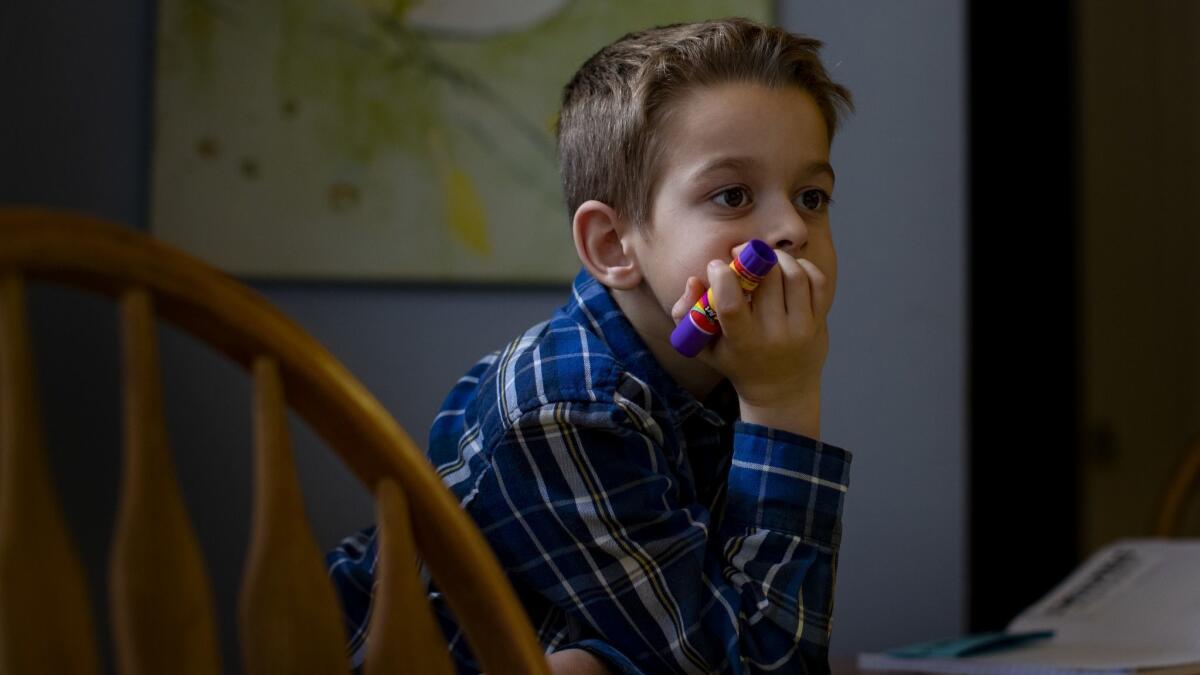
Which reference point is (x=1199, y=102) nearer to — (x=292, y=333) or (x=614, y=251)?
(x=614, y=251)

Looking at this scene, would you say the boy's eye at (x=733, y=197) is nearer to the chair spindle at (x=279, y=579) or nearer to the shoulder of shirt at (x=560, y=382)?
the shoulder of shirt at (x=560, y=382)

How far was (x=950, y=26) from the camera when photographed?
1780 mm

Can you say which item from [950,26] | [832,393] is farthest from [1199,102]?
[832,393]

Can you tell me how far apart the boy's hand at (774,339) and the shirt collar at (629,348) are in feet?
0.25

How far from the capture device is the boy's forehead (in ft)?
2.91

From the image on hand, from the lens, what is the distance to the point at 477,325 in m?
1.67

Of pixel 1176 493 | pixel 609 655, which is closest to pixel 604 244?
pixel 609 655

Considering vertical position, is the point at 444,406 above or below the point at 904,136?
below

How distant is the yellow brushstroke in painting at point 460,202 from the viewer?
5.39 feet

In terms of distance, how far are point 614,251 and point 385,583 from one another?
0.45 meters

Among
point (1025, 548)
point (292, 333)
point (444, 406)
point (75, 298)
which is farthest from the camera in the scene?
point (1025, 548)

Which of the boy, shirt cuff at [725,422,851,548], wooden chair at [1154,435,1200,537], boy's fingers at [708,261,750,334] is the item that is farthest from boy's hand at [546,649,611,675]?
wooden chair at [1154,435,1200,537]

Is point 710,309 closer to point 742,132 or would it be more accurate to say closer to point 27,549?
point 742,132

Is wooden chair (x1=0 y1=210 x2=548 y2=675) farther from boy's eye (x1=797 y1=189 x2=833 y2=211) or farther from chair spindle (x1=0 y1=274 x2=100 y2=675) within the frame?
boy's eye (x1=797 y1=189 x2=833 y2=211)
